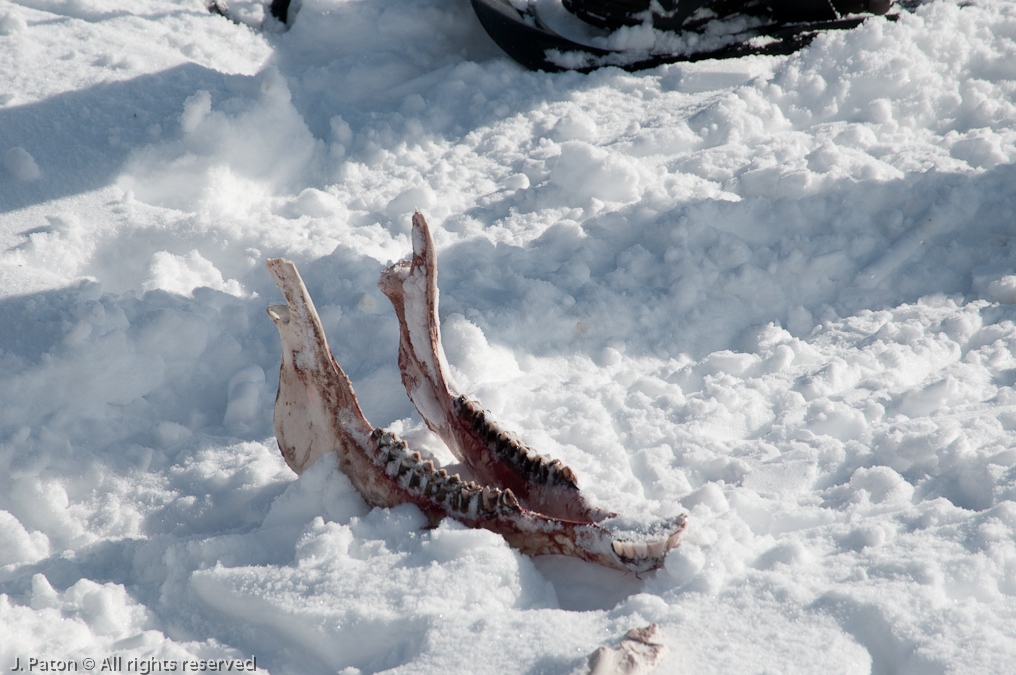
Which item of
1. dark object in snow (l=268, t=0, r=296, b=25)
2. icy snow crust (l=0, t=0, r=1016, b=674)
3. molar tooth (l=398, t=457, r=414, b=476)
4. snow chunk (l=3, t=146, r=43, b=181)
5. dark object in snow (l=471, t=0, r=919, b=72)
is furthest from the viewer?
dark object in snow (l=268, t=0, r=296, b=25)

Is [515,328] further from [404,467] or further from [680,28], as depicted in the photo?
[680,28]

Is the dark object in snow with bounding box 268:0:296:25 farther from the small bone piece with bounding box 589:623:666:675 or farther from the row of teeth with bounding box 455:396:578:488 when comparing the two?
the small bone piece with bounding box 589:623:666:675

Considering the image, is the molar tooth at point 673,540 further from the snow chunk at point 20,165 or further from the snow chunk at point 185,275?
the snow chunk at point 20,165

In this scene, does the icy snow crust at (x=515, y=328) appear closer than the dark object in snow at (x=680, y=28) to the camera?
Yes

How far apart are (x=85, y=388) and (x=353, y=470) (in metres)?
1.08

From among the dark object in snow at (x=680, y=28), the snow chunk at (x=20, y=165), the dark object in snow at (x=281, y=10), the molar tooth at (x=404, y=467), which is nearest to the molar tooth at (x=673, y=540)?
the molar tooth at (x=404, y=467)

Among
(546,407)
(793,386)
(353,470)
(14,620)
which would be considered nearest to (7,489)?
(14,620)

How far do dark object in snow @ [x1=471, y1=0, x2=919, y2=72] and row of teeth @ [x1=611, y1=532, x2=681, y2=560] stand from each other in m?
3.35

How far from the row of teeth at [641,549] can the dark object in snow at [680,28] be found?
3352mm

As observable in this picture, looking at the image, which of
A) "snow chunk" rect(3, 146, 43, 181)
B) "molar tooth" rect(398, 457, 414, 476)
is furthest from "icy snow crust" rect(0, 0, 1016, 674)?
"molar tooth" rect(398, 457, 414, 476)

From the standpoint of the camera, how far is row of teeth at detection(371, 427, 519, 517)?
1.80 meters

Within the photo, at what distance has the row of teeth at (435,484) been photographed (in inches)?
71.0

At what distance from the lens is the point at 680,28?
169 inches

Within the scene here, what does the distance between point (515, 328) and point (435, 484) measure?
38.8 inches
